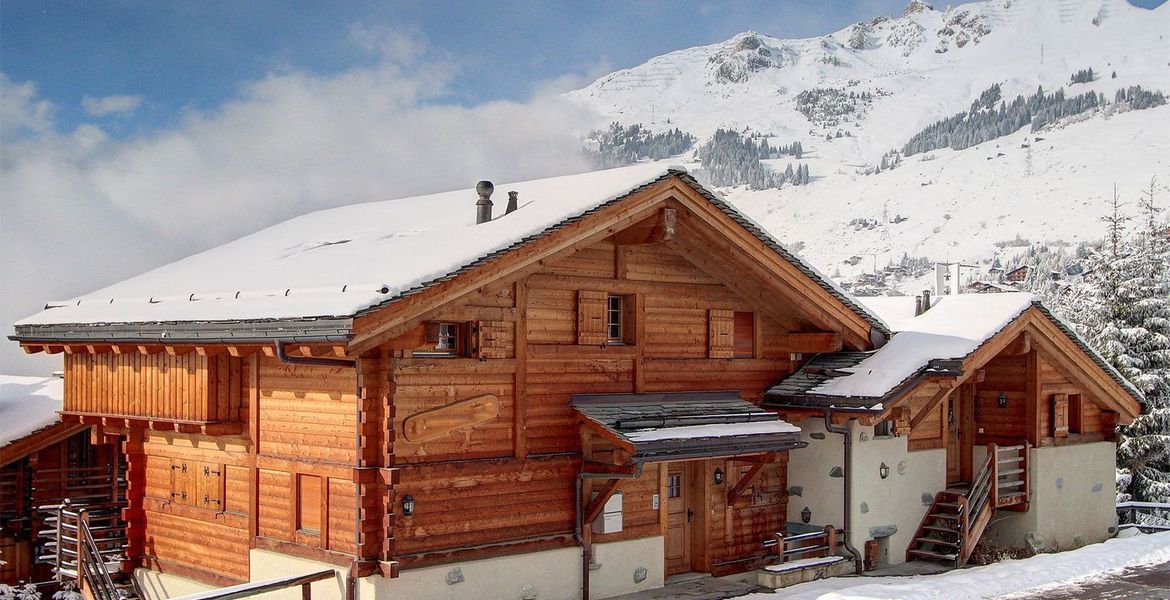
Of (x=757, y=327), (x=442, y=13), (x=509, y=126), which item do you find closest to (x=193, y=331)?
(x=757, y=327)

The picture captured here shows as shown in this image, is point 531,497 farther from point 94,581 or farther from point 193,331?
point 94,581

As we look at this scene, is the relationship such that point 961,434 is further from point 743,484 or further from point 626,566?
point 626,566

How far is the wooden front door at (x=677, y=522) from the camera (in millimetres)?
20078

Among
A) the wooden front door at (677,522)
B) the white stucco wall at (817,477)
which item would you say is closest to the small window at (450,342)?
the wooden front door at (677,522)

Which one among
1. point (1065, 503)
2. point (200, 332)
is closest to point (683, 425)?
point (200, 332)

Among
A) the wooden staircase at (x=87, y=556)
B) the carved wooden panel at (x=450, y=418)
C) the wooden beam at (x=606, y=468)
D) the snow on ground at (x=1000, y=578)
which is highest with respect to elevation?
the carved wooden panel at (x=450, y=418)

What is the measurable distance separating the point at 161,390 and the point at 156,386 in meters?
0.17

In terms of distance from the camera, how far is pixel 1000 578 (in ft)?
65.5

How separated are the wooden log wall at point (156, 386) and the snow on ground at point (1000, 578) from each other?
28.0 ft

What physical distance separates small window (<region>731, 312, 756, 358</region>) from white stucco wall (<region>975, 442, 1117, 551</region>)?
21.4 feet

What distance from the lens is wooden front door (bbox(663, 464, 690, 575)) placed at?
2008 cm

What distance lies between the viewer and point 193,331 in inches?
646

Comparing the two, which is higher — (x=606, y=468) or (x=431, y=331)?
(x=431, y=331)

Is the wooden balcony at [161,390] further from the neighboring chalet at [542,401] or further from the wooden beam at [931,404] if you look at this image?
the wooden beam at [931,404]
